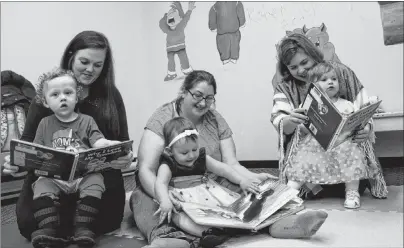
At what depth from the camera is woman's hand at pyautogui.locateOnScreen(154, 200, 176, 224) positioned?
1052 mm

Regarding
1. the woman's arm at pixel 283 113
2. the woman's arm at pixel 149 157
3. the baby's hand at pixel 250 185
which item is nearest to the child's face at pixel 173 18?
the woman's arm at pixel 283 113

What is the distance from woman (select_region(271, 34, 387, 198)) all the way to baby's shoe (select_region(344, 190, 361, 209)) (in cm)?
15

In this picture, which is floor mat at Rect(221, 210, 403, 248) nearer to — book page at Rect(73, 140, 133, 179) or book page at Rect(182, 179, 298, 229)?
book page at Rect(182, 179, 298, 229)

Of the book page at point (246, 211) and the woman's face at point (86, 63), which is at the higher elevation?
the woman's face at point (86, 63)

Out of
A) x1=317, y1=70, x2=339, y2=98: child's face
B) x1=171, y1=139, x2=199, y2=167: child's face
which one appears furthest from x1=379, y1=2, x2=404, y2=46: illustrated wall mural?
x1=171, y1=139, x2=199, y2=167: child's face

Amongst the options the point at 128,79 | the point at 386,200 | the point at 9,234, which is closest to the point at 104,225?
the point at 9,234

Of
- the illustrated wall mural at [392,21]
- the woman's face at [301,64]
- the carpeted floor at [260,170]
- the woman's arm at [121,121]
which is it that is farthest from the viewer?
the illustrated wall mural at [392,21]

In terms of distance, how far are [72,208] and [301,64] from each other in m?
1.12

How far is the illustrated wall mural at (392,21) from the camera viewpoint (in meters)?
2.07

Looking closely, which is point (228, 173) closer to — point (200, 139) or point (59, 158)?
point (200, 139)

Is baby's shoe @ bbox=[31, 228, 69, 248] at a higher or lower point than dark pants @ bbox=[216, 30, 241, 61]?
lower

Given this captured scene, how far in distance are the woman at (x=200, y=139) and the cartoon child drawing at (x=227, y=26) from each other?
101 centimetres

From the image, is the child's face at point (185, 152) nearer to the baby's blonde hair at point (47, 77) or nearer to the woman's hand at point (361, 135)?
the baby's blonde hair at point (47, 77)

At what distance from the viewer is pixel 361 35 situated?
2.18 meters
